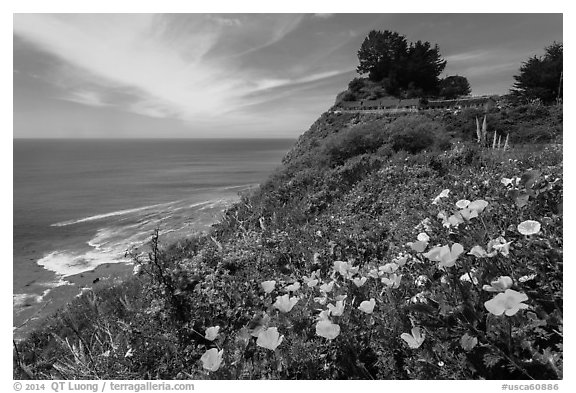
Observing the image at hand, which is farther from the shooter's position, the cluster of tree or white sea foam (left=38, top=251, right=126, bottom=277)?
the cluster of tree

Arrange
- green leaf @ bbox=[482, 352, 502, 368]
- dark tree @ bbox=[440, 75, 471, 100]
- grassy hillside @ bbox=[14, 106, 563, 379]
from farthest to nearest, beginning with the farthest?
dark tree @ bbox=[440, 75, 471, 100]
grassy hillside @ bbox=[14, 106, 563, 379]
green leaf @ bbox=[482, 352, 502, 368]

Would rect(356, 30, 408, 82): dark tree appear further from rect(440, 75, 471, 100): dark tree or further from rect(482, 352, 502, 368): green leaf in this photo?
rect(482, 352, 502, 368): green leaf

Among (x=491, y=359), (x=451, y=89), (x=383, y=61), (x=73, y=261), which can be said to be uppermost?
(x=383, y=61)

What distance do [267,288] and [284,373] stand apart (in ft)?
1.87

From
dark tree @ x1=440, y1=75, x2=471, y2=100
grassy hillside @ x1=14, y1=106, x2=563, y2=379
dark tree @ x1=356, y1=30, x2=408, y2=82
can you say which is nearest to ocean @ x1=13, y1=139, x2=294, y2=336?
grassy hillside @ x1=14, y1=106, x2=563, y2=379

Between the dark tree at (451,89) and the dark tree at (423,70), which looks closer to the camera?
the dark tree at (451,89)

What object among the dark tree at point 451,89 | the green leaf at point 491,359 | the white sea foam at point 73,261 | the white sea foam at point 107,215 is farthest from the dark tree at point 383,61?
the green leaf at point 491,359

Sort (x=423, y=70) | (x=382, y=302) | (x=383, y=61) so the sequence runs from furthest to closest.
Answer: (x=383, y=61) < (x=423, y=70) < (x=382, y=302)

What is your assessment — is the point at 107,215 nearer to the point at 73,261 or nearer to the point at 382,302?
the point at 73,261

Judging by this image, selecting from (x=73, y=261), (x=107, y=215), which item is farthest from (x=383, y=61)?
(x=73, y=261)

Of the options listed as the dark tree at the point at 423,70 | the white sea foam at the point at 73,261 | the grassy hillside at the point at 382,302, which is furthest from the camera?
→ the dark tree at the point at 423,70

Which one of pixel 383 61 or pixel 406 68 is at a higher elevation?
pixel 383 61

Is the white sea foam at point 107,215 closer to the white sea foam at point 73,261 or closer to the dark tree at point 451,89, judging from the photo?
the white sea foam at point 73,261
